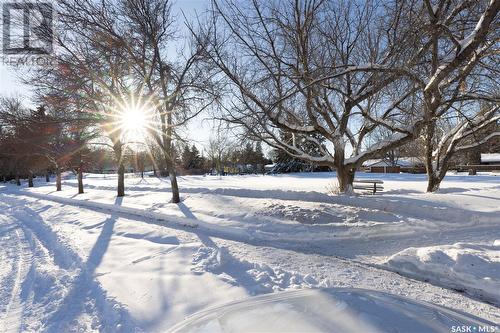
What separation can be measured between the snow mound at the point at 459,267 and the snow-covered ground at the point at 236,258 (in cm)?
2

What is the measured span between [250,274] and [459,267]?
3.15 m

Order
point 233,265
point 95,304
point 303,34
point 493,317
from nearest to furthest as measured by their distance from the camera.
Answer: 1. point 493,317
2. point 95,304
3. point 233,265
4. point 303,34

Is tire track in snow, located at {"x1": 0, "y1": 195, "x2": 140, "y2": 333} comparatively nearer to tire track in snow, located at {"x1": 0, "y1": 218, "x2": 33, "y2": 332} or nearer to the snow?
tire track in snow, located at {"x1": 0, "y1": 218, "x2": 33, "y2": 332}

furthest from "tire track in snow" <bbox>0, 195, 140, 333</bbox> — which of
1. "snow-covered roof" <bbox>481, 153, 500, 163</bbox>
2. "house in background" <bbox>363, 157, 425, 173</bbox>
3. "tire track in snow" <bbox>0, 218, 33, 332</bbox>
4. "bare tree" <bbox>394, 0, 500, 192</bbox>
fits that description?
"snow-covered roof" <bbox>481, 153, 500, 163</bbox>

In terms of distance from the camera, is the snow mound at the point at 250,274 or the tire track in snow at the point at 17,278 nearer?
the tire track in snow at the point at 17,278

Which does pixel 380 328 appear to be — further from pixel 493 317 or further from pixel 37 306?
pixel 37 306

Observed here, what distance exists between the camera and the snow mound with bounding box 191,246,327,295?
4039 mm

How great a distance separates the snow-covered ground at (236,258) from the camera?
365 cm

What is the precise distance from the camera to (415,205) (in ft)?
28.9

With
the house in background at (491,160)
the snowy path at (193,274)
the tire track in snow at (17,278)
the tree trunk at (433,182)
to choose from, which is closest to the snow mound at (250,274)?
the snowy path at (193,274)

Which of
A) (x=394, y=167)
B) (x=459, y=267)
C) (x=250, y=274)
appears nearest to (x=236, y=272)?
(x=250, y=274)

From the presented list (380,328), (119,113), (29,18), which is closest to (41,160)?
(119,113)

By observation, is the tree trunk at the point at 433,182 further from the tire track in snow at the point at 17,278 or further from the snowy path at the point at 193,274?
the tire track in snow at the point at 17,278

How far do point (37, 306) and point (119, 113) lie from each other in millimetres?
12577
